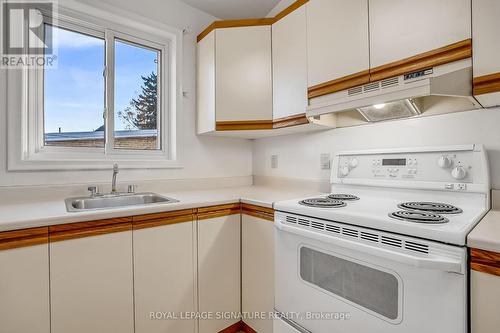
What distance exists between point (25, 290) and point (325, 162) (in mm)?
1812

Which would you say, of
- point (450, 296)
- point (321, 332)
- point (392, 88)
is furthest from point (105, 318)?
point (392, 88)

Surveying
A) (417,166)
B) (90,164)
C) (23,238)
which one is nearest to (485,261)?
(417,166)

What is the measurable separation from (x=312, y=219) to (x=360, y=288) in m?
0.34

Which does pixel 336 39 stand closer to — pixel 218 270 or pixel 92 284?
pixel 218 270

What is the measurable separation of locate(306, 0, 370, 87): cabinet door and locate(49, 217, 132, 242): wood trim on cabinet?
4.46 feet

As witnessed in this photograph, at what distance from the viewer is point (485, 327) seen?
29.2 inches

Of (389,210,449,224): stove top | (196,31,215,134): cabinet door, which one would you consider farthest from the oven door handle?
(196,31,215,134): cabinet door

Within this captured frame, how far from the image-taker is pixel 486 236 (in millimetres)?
767

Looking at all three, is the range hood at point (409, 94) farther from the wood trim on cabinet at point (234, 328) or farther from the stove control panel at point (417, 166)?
the wood trim on cabinet at point (234, 328)

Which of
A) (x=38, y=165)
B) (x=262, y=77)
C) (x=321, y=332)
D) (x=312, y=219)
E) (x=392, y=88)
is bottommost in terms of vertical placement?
(x=321, y=332)

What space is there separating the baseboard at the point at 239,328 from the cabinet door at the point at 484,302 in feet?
4.15

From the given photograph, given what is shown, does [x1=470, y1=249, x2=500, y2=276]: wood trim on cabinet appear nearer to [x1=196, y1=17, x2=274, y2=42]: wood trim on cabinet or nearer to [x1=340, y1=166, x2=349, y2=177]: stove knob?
[x1=340, y1=166, x2=349, y2=177]: stove knob

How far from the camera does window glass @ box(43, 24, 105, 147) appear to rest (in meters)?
1.70

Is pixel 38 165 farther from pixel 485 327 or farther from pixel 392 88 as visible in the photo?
pixel 485 327
